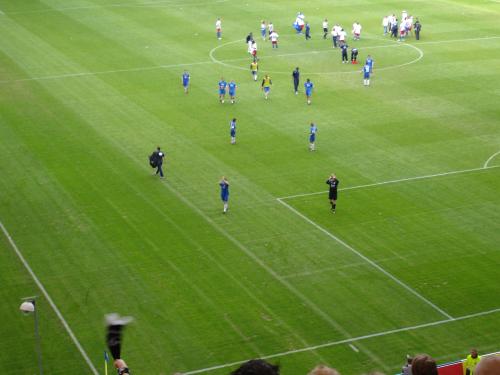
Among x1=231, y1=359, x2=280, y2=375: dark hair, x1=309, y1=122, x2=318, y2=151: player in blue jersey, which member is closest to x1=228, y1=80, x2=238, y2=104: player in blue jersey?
x1=309, y1=122, x2=318, y2=151: player in blue jersey

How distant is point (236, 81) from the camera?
64812mm

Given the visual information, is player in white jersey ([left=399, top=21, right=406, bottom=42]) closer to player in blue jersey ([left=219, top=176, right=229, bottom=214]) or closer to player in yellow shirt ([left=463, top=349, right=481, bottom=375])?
player in blue jersey ([left=219, top=176, right=229, bottom=214])

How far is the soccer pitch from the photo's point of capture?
3127 cm

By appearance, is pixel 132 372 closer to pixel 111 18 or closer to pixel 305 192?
pixel 305 192

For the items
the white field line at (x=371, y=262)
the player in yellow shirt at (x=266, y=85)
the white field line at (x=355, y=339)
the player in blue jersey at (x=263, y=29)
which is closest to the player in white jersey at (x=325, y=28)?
the player in blue jersey at (x=263, y=29)

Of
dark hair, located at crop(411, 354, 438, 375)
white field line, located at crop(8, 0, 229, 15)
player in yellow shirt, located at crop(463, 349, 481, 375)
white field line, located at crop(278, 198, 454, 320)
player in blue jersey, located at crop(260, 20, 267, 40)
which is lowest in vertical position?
white field line, located at crop(8, 0, 229, 15)

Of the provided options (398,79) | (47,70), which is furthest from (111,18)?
(398,79)

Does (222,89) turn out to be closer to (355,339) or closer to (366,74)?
(366,74)

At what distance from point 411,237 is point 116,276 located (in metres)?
11.8

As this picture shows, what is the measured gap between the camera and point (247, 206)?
140 feet

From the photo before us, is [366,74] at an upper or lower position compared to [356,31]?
upper

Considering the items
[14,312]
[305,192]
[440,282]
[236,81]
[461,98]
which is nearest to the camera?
[14,312]

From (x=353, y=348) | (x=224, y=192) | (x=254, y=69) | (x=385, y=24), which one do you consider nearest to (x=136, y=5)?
(x=385, y=24)

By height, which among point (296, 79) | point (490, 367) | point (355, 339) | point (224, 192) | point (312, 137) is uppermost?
point (490, 367)
